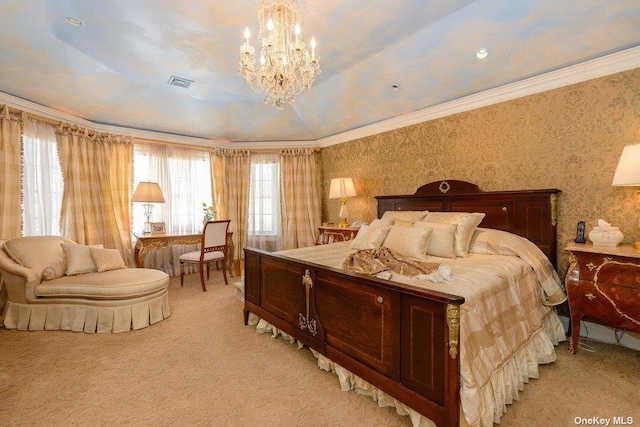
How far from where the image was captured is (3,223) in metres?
3.29

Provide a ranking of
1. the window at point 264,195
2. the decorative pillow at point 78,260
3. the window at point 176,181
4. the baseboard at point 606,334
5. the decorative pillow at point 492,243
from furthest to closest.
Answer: the window at point 264,195 < the window at point 176,181 < the decorative pillow at point 78,260 < the decorative pillow at point 492,243 < the baseboard at point 606,334

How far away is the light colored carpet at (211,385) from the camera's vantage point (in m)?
1.75

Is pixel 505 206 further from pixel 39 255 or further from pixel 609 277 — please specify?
pixel 39 255

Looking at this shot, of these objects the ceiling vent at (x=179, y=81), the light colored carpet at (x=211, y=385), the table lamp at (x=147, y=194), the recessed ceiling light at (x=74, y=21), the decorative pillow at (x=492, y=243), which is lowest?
the light colored carpet at (x=211, y=385)

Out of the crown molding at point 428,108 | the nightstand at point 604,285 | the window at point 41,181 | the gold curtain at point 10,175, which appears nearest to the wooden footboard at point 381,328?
the nightstand at point 604,285

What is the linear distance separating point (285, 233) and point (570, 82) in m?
4.73

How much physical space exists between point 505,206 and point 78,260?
15.7 feet

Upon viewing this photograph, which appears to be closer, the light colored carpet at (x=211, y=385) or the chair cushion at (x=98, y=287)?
the light colored carpet at (x=211, y=385)

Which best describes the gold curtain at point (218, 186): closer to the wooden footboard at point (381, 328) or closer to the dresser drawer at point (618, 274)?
the wooden footboard at point (381, 328)

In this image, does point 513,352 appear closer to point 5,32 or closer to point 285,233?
point 285,233

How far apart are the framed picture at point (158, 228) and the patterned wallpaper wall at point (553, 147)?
397 cm


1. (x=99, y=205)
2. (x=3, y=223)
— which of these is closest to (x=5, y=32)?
(x=3, y=223)

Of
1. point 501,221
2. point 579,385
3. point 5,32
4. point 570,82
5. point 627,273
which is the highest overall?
point 5,32

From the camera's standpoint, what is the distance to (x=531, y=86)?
9.86 ft
